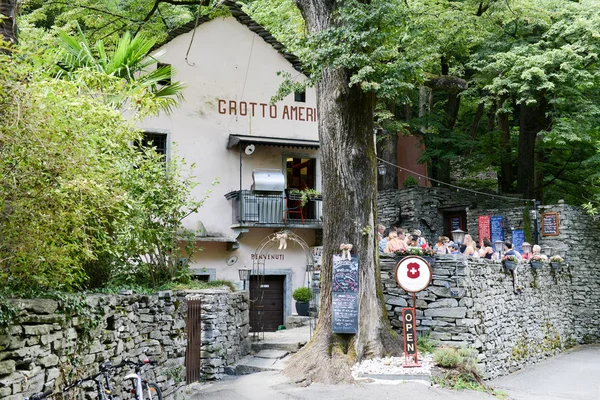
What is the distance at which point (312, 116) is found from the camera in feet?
66.8

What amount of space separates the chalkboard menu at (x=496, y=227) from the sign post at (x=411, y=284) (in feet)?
36.5

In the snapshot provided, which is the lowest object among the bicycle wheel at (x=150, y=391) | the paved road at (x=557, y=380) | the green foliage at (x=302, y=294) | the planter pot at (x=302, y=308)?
the paved road at (x=557, y=380)

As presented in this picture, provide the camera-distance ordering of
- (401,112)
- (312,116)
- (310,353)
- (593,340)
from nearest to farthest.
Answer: (310,353) → (312,116) → (593,340) → (401,112)

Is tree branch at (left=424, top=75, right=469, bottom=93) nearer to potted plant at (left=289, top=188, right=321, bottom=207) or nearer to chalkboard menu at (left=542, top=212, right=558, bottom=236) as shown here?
chalkboard menu at (left=542, top=212, right=558, bottom=236)

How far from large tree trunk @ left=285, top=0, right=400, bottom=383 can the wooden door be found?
21.9 feet

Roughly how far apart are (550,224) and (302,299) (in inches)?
349

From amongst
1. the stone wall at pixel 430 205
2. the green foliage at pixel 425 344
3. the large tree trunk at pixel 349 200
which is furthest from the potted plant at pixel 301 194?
the green foliage at pixel 425 344

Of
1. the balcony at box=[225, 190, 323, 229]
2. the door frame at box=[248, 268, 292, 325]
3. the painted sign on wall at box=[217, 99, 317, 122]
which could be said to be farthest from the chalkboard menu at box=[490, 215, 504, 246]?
the door frame at box=[248, 268, 292, 325]

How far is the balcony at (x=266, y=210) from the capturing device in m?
18.4

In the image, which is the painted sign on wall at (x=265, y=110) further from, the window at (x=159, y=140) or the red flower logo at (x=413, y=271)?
the red flower logo at (x=413, y=271)

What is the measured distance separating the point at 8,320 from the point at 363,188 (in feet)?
26.6

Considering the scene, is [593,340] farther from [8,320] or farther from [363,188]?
[8,320]

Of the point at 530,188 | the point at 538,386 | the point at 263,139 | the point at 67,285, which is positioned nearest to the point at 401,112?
the point at 530,188

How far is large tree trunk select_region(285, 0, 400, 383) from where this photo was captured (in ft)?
39.6
